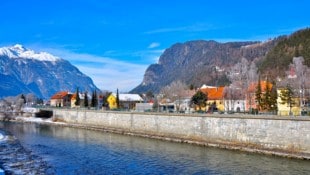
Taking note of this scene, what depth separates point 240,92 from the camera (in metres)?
88.9

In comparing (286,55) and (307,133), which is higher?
(286,55)

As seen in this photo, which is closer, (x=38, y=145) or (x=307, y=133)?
(x=307, y=133)

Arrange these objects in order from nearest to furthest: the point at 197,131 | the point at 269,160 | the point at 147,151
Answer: the point at 269,160, the point at 147,151, the point at 197,131

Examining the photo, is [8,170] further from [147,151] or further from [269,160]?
[269,160]

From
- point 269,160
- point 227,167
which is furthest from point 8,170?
point 269,160

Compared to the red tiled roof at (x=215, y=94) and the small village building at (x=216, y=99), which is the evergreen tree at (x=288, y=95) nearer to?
the small village building at (x=216, y=99)

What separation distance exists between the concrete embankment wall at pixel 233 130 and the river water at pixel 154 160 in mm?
2184

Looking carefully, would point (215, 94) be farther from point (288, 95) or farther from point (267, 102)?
point (288, 95)

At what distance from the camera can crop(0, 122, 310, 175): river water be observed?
1507 inches

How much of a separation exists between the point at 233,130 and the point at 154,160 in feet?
44.3

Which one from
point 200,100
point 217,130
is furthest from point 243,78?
point 217,130

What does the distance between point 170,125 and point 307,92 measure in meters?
26.4

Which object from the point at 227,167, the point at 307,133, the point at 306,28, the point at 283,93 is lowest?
the point at 227,167

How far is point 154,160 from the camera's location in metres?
44.4
